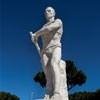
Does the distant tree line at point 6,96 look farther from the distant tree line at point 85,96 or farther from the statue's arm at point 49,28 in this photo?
the statue's arm at point 49,28

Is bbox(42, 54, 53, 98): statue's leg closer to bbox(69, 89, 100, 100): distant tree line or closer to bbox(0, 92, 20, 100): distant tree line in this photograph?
bbox(69, 89, 100, 100): distant tree line

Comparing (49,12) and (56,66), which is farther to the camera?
(49,12)

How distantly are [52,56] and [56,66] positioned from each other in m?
0.37

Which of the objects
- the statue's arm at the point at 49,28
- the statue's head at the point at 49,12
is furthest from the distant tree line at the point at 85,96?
the statue's arm at the point at 49,28

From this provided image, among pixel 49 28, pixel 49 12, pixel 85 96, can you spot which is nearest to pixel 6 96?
pixel 85 96

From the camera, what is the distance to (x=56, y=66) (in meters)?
11.1

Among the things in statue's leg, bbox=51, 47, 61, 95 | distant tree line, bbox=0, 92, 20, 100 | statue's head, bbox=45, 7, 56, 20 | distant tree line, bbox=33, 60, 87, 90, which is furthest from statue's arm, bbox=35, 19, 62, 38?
distant tree line, bbox=33, 60, 87, 90

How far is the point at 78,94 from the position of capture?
3188cm

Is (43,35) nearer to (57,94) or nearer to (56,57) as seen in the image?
(56,57)

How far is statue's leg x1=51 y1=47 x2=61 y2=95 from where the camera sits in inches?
428

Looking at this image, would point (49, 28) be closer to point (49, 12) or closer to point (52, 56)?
point (49, 12)

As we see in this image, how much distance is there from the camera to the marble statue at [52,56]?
11.0 m

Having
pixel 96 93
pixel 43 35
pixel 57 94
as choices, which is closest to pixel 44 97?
pixel 57 94

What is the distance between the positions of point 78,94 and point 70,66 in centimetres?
528
